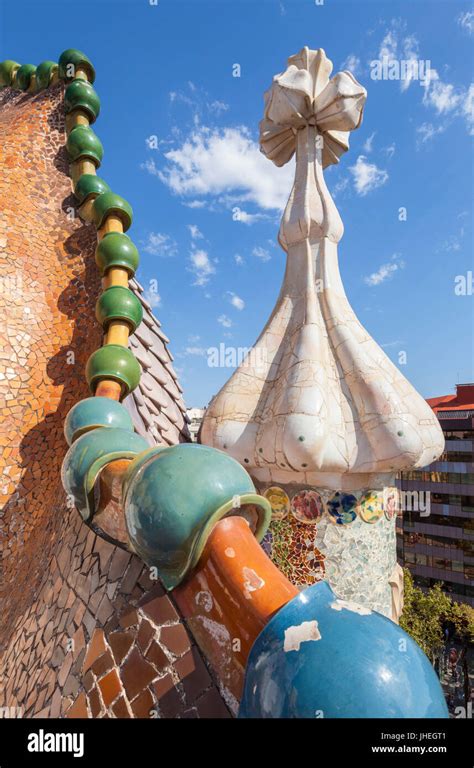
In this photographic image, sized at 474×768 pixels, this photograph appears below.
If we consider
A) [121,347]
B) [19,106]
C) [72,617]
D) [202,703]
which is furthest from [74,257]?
[202,703]

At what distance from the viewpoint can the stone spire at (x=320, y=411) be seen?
11.7ft

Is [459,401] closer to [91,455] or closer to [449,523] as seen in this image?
[449,523]

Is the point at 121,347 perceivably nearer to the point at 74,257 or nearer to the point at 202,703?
the point at 74,257

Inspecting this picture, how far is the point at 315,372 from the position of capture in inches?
145

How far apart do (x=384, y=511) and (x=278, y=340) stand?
5.93ft

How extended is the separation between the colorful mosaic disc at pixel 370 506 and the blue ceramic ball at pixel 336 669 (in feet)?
9.22

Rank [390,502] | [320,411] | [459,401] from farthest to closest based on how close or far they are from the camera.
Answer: [459,401] < [390,502] < [320,411]

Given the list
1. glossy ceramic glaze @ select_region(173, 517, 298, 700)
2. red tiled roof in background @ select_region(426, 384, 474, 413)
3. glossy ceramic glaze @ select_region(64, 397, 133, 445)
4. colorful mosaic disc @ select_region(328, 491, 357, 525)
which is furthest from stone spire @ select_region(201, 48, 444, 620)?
red tiled roof in background @ select_region(426, 384, 474, 413)

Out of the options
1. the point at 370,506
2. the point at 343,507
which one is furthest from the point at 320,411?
the point at 370,506

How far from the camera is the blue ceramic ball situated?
91 centimetres

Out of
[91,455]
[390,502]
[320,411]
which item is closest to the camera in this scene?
[91,455]

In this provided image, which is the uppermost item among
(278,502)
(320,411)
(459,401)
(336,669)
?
(459,401)

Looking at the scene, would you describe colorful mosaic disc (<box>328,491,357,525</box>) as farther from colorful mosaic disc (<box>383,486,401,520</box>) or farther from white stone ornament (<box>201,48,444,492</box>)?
colorful mosaic disc (<box>383,486,401,520</box>)

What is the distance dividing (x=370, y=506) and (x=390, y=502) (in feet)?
0.83
